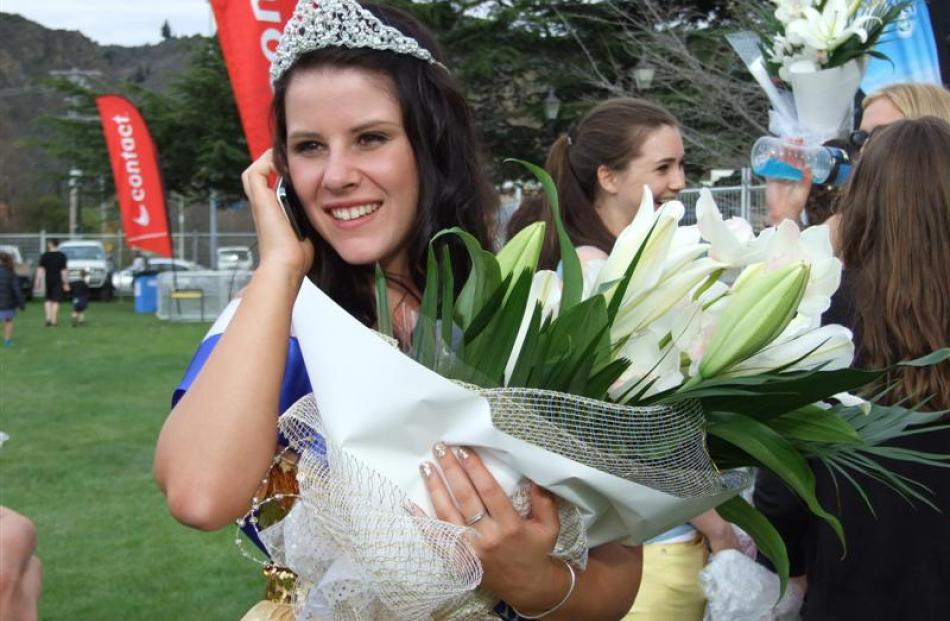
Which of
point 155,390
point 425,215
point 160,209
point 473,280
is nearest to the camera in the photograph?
point 473,280

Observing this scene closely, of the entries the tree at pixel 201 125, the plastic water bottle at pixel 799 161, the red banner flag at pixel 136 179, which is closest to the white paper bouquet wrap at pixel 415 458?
the plastic water bottle at pixel 799 161

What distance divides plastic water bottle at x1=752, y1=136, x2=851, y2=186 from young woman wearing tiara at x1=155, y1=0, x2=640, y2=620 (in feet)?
6.16

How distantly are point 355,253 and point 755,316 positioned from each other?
79 cm

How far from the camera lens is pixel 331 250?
2.21 metres

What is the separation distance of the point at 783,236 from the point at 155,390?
12389 millimetres

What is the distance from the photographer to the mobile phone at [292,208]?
2.12m

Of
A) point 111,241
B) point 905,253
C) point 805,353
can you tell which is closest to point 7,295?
point 905,253

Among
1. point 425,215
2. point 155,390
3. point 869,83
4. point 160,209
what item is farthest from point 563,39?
point 425,215

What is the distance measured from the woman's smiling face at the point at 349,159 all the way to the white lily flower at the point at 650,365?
0.63m

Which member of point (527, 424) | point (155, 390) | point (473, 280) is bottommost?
point (155, 390)

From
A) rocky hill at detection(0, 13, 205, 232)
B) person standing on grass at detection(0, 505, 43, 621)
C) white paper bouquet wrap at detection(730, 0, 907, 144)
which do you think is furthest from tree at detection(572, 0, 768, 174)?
rocky hill at detection(0, 13, 205, 232)

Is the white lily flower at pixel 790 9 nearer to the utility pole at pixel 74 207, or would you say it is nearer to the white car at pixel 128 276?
the white car at pixel 128 276

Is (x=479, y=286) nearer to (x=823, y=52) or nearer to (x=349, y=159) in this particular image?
(x=349, y=159)

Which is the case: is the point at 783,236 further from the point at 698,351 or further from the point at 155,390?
the point at 155,390
